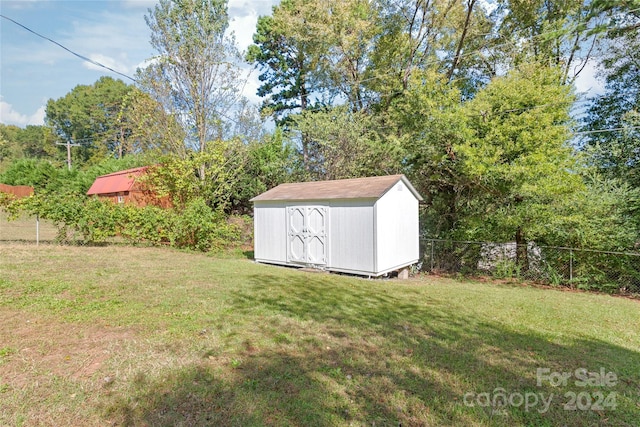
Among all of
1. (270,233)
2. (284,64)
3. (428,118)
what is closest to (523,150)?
(428,118)

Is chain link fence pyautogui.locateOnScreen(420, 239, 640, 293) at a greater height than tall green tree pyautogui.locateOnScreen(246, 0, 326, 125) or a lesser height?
lesser

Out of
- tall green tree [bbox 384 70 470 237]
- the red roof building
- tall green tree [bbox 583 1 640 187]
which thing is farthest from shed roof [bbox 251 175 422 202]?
tall green tree [bbox 583 1 640 187]

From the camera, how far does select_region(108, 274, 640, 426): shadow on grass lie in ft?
8.02

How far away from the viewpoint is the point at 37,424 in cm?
222

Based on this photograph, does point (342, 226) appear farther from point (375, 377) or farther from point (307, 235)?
point (375, 377)

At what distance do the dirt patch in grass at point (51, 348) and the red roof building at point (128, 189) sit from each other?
8986 millimetres

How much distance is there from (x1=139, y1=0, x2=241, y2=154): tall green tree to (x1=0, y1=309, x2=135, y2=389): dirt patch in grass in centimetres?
1048

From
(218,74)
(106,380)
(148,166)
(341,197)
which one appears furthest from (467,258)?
(148,166)

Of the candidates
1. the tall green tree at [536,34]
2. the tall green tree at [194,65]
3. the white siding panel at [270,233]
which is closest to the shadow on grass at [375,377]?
the white siding panel at [270,233]

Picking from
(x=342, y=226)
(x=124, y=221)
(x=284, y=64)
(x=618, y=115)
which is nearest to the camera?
(x=342, y=226)

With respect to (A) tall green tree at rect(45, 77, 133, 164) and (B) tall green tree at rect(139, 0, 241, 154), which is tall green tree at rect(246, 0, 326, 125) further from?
(A) tall green tree at rect(45, 77, 133, 164)

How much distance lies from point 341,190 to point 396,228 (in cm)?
184

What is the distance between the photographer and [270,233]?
10.2 meters

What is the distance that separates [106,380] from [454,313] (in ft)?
15.7
